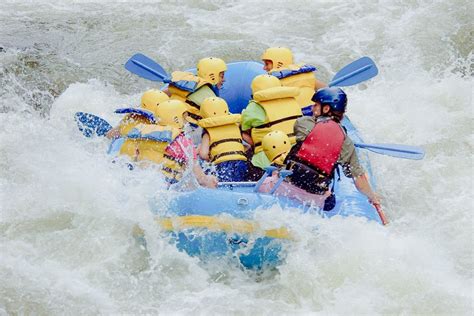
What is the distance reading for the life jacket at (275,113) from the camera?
5.24 m

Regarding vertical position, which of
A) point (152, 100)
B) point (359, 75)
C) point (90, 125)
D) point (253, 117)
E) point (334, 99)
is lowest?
point (90, 125)

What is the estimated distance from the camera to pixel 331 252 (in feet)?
14.7

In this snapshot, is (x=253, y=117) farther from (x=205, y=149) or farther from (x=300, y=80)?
(x=300, y=80)

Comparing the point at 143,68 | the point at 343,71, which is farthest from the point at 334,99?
the point at 143,68

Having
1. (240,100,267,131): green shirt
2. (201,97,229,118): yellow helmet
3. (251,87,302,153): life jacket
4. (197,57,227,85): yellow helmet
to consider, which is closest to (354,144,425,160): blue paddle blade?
(251,87,302,153): life jacket

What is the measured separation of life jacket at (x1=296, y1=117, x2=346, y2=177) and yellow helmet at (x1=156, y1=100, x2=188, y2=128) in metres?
A: 0.93

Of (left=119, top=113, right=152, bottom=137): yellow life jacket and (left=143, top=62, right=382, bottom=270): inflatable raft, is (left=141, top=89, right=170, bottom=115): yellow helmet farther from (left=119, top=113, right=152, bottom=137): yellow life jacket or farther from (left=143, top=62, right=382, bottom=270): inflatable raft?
(left=143, top=62, right=382, bottom=270): inflatable raft

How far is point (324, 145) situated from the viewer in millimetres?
4531

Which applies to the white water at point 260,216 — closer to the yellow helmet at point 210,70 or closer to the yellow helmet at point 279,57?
the yellow helmet at point 210,70

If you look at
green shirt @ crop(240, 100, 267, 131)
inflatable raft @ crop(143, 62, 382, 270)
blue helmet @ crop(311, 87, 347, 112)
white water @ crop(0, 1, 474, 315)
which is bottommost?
white water @ crop(0, 1, 474, 315)

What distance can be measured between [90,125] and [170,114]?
0.98 metres

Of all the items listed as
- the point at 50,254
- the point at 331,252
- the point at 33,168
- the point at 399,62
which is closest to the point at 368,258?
the point at 331,252

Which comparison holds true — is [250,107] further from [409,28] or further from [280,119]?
[409,28]

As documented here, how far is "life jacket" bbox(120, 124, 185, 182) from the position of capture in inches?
189
